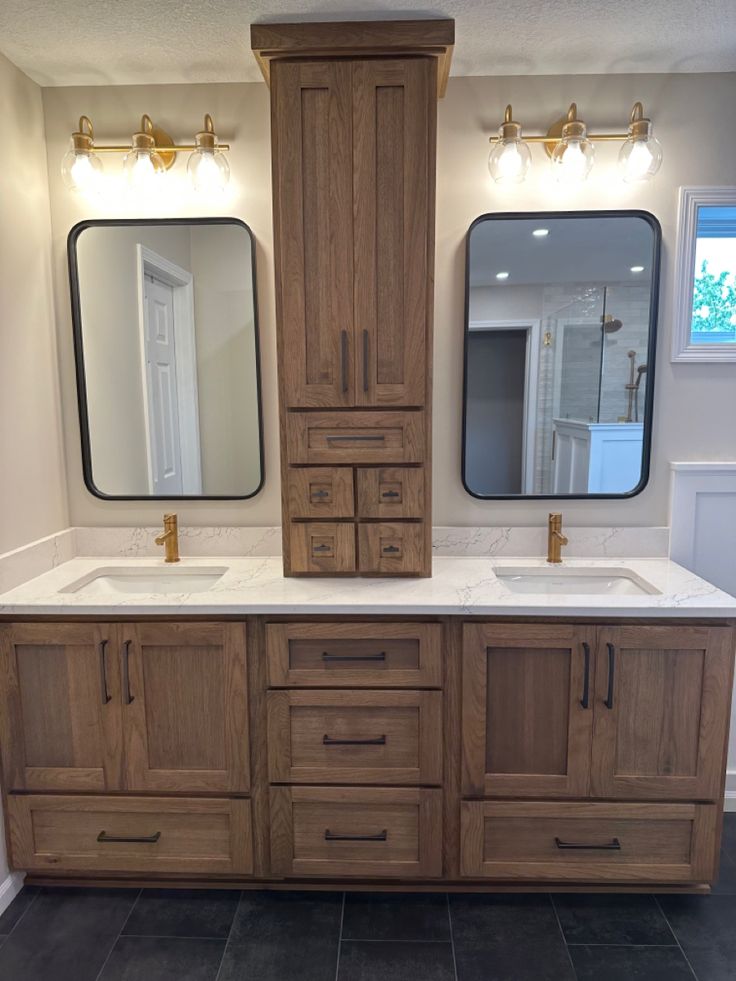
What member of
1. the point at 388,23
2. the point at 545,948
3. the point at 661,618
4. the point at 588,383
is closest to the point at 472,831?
the point at 545,948

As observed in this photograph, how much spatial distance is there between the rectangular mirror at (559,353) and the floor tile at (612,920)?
1.19m

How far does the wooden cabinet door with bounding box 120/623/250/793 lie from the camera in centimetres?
172

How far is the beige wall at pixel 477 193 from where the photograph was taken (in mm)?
1976

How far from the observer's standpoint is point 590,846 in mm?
1725

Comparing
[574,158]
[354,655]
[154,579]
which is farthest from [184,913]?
[574,158]

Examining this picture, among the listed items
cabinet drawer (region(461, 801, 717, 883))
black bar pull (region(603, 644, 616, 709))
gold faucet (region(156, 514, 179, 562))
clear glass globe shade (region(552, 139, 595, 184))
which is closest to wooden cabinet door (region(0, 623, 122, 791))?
gold faucet (region(156, 514, 179, 562))

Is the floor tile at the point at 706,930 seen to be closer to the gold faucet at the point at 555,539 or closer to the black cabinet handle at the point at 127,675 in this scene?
the gold faucet at the point at 555,539

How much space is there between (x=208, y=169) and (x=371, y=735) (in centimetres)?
174

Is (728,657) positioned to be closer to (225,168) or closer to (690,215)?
(690,215)

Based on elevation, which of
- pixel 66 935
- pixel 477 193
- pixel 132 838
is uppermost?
pixel 477 193

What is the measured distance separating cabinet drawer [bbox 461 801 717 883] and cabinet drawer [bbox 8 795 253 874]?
663 millimetres

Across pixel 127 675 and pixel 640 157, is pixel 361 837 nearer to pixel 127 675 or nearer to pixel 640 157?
pixel 127 675

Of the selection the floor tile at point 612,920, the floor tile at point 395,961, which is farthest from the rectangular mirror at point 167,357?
the floor tile at point 612,920

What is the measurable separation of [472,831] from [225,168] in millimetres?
2075
